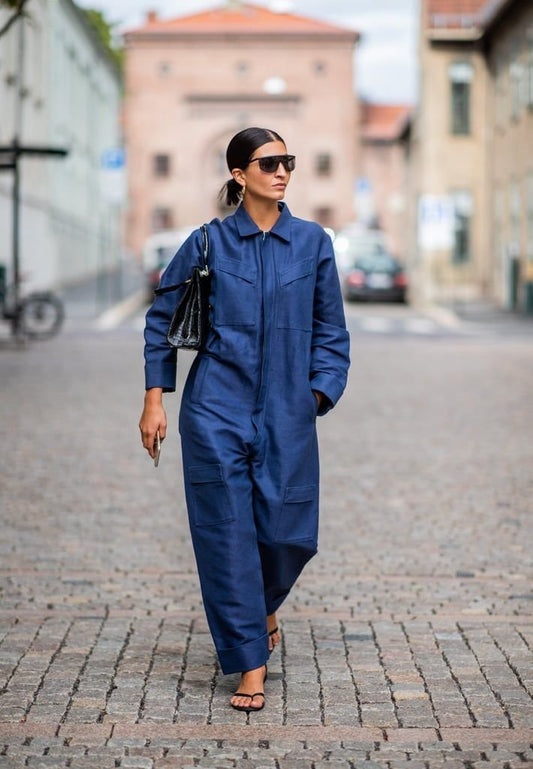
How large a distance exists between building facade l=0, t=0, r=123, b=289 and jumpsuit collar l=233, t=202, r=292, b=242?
73.9ft

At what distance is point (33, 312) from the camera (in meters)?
25.2

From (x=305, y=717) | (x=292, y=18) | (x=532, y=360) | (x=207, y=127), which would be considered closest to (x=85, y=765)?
(x=305, y=717)

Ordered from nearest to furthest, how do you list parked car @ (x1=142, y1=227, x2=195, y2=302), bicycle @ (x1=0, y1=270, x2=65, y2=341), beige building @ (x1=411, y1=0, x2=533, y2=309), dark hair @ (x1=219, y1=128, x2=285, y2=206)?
dark hair @ (x1=219, y1=128, x2=285, y2=206) < bicycle @ (x1=0, y1=270, x2=65, y2=341) < parked car @ (x1=142, y1=227, x2=195, y2=302) < beige building @ (x1=411, y1=0, x2=533, y2=309)

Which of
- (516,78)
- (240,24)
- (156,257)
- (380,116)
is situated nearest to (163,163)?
(240,24)

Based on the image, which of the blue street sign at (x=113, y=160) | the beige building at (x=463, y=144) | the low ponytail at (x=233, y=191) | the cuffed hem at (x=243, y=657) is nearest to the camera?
the cuffed hem at (x=243, y=657)

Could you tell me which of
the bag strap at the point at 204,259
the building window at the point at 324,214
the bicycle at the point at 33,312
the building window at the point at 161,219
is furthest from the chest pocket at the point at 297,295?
the building window at the point at 324,214

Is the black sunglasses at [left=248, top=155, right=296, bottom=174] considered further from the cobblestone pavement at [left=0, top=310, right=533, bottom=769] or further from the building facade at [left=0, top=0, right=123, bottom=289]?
the building facade at [left=0, top=0, right=123, bottom=289]

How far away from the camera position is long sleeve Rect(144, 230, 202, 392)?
502cm

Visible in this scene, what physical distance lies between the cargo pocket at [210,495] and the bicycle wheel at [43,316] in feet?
66.5

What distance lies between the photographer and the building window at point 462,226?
4441 centimetres

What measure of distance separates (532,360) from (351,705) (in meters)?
17.2

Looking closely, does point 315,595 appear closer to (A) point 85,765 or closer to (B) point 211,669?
(B) point 211,669

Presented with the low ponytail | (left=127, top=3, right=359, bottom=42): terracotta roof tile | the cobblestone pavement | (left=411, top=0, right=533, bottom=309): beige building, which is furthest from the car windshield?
(left=127, top=3, right=359, bottom=42): terracotta roof tile

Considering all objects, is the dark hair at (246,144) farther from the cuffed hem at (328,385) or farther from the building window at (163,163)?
the building window at (163,163)
